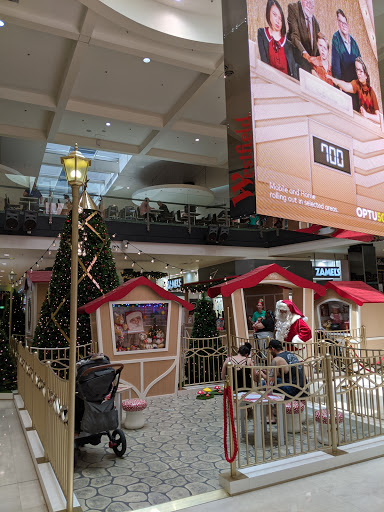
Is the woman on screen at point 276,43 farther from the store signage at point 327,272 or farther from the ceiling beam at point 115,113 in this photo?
the store signage at point 327,272

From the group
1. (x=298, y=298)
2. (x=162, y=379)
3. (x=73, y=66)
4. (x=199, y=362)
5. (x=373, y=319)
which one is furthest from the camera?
(x=73, y=66)

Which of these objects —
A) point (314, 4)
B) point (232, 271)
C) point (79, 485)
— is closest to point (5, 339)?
point (79, 485)

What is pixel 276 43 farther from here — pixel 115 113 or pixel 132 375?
pixel 115 113

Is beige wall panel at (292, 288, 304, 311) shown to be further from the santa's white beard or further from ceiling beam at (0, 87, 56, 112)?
ceiling beam at (0, 87, 56, 112)

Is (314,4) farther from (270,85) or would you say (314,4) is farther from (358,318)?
(358,318)

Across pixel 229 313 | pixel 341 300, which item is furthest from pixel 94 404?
pixel 341 300

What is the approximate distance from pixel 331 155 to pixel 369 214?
0.97m

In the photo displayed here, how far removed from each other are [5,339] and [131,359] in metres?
2.98

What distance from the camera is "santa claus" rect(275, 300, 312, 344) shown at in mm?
7453

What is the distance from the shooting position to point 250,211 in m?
3.46

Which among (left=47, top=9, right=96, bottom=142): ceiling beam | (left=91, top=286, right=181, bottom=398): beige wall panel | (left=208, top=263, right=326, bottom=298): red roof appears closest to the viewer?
(left=91, top=286, right=181, bottom=398): beige wall panel

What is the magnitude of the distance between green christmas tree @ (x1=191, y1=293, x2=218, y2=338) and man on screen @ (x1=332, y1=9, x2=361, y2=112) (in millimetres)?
6766

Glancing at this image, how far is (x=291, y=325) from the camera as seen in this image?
24.9 feet

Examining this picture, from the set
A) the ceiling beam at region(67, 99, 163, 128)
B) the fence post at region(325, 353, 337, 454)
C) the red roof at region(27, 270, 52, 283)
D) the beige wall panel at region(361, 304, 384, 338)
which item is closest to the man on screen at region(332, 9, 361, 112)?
the fence post at region(325, 353, 337, 454)
